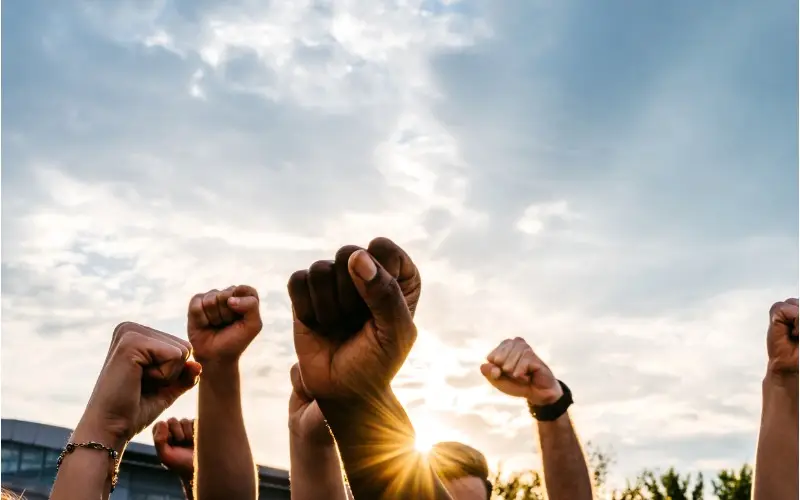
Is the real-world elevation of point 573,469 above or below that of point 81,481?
above

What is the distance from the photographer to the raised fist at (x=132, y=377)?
7.98 feet

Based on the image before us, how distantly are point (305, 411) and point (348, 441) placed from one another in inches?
42.7

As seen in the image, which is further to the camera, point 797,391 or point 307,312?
point 797,391

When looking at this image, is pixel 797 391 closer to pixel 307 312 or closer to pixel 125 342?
pixel 307 312

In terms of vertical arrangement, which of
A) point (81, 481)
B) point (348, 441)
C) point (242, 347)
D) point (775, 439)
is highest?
point (242, 347)

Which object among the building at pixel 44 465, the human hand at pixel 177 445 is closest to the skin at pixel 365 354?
the human hand at pixel 177 445

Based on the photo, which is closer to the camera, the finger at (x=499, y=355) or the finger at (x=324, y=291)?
the finger at (x=324, y=291)

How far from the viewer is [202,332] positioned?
8.73 ft

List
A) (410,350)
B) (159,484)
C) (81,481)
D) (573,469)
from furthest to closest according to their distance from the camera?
1. (159,484)
2. (573,469)
3. (81,481)
4. (410,350)

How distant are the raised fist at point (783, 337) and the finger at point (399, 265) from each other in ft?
4.91

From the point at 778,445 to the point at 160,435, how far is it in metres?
2.69

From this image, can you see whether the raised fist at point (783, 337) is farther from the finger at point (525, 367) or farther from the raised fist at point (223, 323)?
the raised fist at point (223, 323)

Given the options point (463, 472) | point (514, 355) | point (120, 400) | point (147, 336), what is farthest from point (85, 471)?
point (463, 472)

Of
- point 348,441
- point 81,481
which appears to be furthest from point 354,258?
point 81,481
